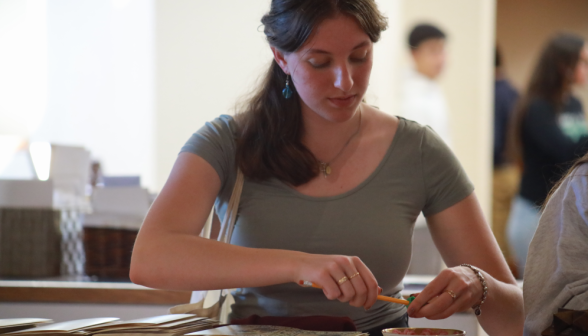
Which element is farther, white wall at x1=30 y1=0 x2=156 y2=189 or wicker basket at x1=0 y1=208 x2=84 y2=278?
white wall at x1=30 y1=0 x2=156 y2=189

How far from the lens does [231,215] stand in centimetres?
118

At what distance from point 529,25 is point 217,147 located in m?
4.80

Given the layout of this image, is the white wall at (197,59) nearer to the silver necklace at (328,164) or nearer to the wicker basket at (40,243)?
the wicker basket at (40,243)

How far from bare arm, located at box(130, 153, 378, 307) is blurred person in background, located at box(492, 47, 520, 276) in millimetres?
2895

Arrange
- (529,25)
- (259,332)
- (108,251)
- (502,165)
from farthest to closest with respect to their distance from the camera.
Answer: (529,25) < (502,165) < (108,251) < (259,332)

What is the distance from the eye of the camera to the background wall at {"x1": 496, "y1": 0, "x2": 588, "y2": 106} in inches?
209

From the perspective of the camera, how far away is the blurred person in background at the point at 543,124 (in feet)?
8.87

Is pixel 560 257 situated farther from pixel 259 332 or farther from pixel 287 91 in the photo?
pixel 287 91

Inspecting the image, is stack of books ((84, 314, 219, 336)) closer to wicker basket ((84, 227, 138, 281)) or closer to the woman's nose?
the woman's nose

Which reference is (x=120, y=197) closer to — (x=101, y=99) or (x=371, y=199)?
(x=371, y=199)

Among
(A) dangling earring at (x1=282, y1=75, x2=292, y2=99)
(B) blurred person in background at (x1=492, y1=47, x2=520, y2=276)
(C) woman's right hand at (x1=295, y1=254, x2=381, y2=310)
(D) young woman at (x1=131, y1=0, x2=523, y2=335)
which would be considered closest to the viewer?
(C) woman's right hand at (x1=295, y1=254, x2=381, y2=310)

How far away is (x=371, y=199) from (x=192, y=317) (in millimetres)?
442

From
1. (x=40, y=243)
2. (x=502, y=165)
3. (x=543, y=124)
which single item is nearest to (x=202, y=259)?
(x=40, y=243)

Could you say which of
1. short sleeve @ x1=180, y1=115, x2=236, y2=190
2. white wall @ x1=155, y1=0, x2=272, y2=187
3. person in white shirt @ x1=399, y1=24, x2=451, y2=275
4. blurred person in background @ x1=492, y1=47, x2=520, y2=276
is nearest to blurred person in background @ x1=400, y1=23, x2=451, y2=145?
person in white shirt @ x1=399, y1=24, x2=451, y2=275
